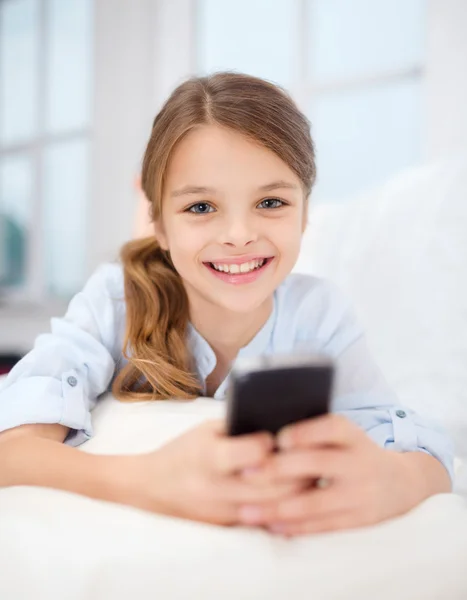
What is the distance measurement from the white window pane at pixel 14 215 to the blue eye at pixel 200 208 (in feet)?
9.45

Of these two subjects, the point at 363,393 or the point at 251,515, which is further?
the point at 363,393

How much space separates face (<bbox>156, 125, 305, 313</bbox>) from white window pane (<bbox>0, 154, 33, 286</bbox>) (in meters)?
2.84

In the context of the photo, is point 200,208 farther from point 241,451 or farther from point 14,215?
point 14,215

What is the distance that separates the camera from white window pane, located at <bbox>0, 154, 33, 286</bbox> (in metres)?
3.46

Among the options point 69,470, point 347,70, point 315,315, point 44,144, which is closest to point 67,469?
point 69,470

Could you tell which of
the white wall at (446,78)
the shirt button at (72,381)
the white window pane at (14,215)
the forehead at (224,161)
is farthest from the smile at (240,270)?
the white window pane at (14,215)

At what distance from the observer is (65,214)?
329cm

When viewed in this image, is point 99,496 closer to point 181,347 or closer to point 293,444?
point 293,444

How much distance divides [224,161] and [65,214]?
2717 millimetres

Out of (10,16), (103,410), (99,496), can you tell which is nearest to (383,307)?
(103,410)

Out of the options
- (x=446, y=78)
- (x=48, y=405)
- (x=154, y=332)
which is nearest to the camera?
(x=48, y=405)

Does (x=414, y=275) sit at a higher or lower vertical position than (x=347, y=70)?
lower

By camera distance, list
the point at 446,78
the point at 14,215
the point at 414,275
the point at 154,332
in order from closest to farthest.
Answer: the point at 154,332, the point at 414,275, the point at 446,78, the point at 14,215

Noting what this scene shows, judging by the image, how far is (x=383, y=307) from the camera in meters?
1.19
